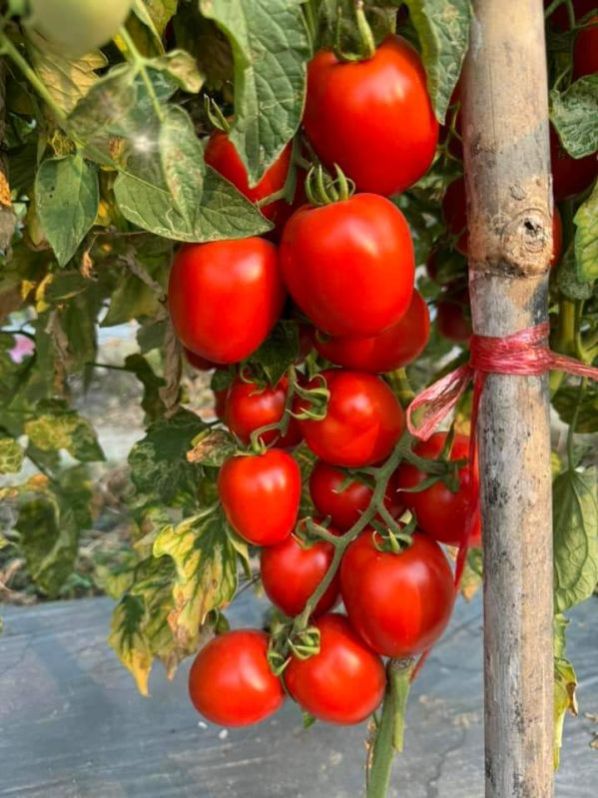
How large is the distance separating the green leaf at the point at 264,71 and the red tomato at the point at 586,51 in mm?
232

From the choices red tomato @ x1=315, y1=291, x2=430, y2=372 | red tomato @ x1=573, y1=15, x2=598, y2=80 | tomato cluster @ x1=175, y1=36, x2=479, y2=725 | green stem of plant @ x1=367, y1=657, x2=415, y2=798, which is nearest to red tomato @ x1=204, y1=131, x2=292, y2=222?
tomato cluster @ x1=175, y1=36, x2=479, y2=725

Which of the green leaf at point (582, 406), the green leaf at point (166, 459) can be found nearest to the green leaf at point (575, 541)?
the green leaf at point (582, 406)

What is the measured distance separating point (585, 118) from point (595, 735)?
0.71 meters

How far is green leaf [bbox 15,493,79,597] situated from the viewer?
88 cm

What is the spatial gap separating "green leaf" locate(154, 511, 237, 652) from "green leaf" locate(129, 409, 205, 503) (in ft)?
0.30

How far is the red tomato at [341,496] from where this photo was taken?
24.0 inches

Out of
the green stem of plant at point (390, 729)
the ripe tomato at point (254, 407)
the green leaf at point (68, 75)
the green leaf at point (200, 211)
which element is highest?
the green leaf at point (68, 75)

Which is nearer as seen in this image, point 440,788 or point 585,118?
point 585,118

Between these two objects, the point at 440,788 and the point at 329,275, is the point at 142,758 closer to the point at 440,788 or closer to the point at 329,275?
the point at 440,788

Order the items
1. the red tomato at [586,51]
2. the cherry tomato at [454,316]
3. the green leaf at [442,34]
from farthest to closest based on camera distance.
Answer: the cherry tomato at [454,316] < the red tomato at [586,51] < the green leaf at [442,34]

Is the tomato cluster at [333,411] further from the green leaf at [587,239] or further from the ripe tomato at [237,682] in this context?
the green leaf at [587,239]

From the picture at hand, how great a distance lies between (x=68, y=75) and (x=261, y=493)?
273 mm

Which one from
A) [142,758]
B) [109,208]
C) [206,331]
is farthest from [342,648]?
[142,758]

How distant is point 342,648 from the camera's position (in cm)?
59
